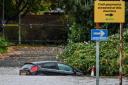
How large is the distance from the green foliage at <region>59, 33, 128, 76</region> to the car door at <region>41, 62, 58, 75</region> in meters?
3.12

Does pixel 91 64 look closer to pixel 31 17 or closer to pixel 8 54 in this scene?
pixel 8 54

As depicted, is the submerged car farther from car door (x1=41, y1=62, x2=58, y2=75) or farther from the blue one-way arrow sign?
the blue one-way arrow sign

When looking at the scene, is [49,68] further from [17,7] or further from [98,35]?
[17,7]

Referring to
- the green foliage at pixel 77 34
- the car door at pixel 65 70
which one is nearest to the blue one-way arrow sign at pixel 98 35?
the car door at pixel 65 70

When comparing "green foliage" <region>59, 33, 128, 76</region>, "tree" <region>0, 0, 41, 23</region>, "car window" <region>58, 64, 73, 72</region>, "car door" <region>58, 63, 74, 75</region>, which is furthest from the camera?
"tree" <region>0, 0, 41, 23</region>

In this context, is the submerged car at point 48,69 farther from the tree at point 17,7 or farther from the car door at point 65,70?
the tree at point 17,7

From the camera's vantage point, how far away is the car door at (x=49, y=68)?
109 ft

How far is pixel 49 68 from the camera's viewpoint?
110 feet

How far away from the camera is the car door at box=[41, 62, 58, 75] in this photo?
33.2 meters

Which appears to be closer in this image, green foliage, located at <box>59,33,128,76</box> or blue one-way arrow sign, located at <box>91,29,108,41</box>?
blue one-way arrow sign, located at <box>91,29,108,41</box>

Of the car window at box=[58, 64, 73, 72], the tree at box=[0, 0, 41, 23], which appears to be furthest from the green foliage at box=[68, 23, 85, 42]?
the car window at box=[58, 64, 73, 72]

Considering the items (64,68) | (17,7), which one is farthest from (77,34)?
(17,7)

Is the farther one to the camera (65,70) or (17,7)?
(17,7)

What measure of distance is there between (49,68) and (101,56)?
5.13 m
